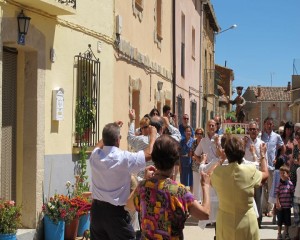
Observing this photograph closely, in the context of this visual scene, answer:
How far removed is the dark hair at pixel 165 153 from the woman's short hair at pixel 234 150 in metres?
1.39

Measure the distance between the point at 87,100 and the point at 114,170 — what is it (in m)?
4.27

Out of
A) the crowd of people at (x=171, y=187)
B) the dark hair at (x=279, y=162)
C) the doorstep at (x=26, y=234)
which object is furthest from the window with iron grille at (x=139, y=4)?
the doorstep at (x=26, y=234)

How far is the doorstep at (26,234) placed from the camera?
312 inches

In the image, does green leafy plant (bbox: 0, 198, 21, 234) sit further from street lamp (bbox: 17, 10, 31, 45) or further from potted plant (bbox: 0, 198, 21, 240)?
street lamp (bbox: 17, 10, 31, 45)

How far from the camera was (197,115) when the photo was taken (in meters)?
25.5

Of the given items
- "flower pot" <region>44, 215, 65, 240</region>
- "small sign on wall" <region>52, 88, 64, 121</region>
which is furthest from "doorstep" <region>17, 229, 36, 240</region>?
"small sign on wall" <region>52, 88, 64, 121</region>

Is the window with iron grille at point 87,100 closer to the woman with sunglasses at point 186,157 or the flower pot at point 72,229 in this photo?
the flower pot at point 72,229

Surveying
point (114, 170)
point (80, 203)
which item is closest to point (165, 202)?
point (114, 170)

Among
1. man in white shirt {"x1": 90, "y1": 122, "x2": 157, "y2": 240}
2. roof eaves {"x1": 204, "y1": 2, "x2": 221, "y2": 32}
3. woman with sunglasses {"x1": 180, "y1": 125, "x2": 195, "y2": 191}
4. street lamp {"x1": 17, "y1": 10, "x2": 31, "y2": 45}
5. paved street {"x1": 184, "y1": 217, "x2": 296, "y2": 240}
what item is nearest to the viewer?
man in white shirt {"x1": 90, "y1": 122, "x2": 157, "y2": 240}

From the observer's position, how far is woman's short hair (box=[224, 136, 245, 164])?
5.49m

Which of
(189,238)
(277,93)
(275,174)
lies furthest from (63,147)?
(277,93)

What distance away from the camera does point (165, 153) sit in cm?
417

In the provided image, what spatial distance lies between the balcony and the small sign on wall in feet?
3.75

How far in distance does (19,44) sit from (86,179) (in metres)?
2.80
